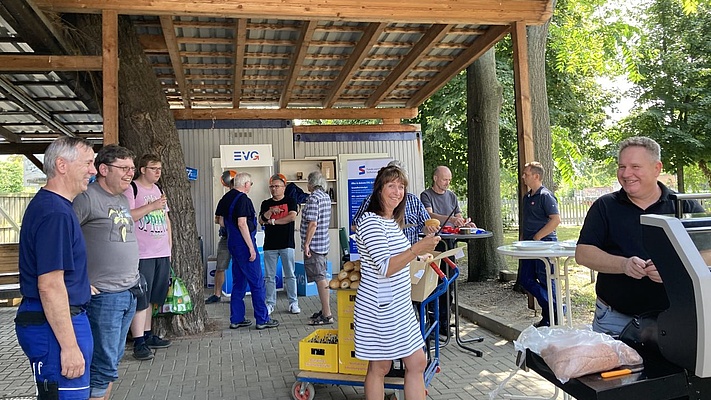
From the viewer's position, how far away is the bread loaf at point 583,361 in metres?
1.74

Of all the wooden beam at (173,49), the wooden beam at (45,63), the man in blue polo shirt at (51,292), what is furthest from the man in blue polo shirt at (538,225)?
the wooden beam at (45,63)

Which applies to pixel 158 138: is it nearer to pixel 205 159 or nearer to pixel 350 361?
pixel 350 361

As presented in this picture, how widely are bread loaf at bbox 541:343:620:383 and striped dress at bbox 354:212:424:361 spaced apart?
132cm

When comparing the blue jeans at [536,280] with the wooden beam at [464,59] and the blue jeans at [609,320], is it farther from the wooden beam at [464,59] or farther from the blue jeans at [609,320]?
the wooden beam at [464,59]

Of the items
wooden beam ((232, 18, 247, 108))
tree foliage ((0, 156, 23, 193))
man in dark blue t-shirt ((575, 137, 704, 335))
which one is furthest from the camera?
tree foliage ((0, 156, 23, 193))

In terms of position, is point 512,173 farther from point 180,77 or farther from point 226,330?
point 226,330

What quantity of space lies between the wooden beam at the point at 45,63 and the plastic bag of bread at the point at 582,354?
4848 millimetres

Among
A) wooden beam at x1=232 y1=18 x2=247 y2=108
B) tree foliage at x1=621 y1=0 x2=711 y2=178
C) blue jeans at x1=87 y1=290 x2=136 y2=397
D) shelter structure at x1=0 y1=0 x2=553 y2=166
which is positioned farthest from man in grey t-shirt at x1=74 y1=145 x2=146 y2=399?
tree foliage at x1=621 y1=0 x2=711 y2=178

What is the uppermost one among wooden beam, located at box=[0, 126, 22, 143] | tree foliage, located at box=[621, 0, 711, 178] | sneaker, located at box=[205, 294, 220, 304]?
tree foliage, located at box=[621, 0, 711, 178]

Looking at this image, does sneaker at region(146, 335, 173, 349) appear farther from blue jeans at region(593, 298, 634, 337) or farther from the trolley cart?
blue jeans at region(593, 298, 634, 337)

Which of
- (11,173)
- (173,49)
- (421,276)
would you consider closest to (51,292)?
(421,276)

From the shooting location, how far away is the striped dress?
3.07 metres

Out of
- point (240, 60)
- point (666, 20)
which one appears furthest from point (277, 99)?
point (666, 20)

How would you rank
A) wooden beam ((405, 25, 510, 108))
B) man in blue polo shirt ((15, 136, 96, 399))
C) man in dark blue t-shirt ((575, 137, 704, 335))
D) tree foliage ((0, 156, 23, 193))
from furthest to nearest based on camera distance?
tree foliage ((0, 156, 23, 193)) < wooden beam ((405, 25, 510, 108)) < man in dark blue t-shirt ((575, 137, 704, 335)) < man in blue polo shirt ((15, 136, 96, 399))
